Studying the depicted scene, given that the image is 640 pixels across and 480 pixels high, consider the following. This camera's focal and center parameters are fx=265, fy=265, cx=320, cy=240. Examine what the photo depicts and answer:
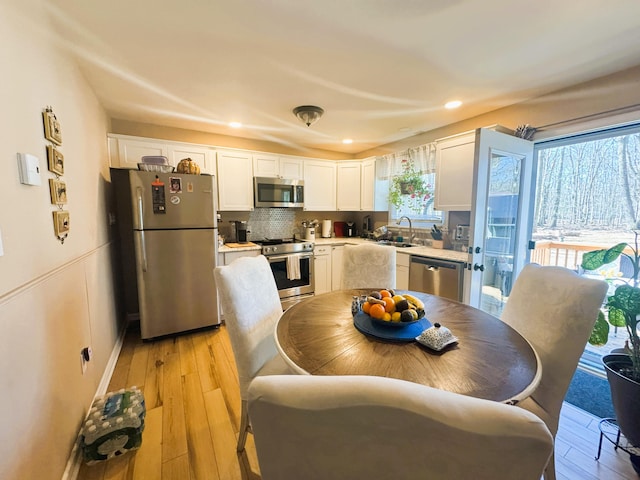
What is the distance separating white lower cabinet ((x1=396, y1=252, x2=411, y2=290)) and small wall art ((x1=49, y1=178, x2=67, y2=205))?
294 centimetres

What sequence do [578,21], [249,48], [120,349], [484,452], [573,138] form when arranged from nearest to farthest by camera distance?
[484,452], [578,21], [249,48], [573,138], [120,349]

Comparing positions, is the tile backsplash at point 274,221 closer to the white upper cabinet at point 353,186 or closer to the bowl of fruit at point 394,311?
the white upper cabinet at point 353,186

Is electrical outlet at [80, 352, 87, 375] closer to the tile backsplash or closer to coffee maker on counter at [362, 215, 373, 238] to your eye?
the tile backsplash

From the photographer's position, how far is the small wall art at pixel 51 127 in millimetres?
1312

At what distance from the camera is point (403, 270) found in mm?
3113

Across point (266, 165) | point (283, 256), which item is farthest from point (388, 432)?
point (266, 165)

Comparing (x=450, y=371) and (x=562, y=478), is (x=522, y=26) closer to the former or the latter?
(x=450, y=371)

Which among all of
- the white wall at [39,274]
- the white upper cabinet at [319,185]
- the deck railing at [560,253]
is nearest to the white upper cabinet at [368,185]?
the white upper cabinet at [319,185]

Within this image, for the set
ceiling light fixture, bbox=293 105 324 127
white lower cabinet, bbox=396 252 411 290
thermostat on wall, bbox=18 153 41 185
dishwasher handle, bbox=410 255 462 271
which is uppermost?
ceiling light fixture, bbox=293 105 324 127

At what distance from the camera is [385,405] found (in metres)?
0.46

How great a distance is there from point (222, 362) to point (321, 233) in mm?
2671

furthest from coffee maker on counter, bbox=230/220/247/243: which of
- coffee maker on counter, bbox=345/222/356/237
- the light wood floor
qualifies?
coffee maker on counter, bbox=345/222/356/237

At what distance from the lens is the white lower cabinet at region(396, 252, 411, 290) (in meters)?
3.07

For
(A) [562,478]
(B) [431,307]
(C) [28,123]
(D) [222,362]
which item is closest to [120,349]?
(D) [222,362]
